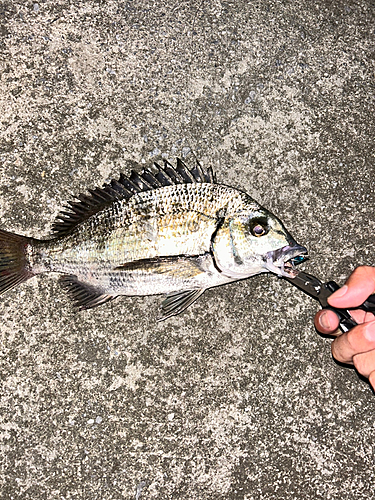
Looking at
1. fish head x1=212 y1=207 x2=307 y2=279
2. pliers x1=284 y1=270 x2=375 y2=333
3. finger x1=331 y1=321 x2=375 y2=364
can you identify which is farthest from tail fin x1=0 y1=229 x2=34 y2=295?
finger x1=331 y1=321 x2=375 y2=364

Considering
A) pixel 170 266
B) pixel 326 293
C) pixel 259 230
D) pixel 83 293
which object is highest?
pixel 259 230

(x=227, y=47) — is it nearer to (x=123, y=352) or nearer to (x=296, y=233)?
(x=296, y=233)

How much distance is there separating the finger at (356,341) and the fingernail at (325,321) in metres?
0.10

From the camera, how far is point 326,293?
2.66 m

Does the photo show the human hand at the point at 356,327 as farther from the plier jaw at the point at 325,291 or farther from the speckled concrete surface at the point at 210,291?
the speckled concrete surface at the point at 210,291

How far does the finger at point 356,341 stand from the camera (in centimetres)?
237

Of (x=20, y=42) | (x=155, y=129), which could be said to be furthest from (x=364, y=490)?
(x=20, y=42)

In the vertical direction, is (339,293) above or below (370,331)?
above

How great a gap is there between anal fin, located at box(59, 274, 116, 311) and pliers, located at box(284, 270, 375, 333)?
1196mm

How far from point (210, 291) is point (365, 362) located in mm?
1076

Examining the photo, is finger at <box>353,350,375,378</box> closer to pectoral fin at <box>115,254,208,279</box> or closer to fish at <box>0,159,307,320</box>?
fish at <box>0,159,307,320</box>

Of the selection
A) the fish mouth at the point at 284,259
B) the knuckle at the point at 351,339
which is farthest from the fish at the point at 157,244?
the knuckle at the point at 351,339

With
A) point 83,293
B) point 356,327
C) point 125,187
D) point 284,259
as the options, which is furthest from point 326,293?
point 83,293

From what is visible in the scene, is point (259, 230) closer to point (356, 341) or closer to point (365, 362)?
point (356, 341)
